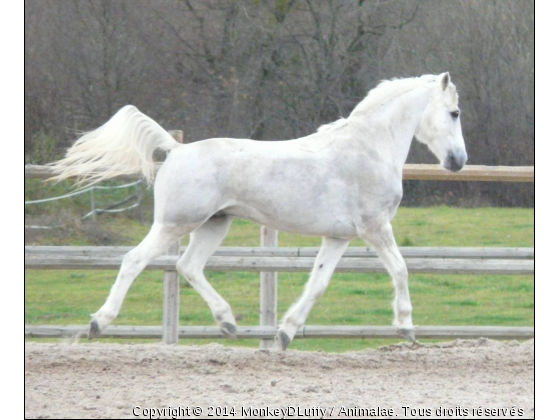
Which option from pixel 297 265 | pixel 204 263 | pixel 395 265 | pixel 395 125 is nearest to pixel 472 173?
pixel 395 125

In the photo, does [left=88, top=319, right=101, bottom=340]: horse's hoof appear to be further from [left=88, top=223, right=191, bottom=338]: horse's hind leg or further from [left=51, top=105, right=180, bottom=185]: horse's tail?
[left=51, top=105, right=180, bottom=185]: horse's tail

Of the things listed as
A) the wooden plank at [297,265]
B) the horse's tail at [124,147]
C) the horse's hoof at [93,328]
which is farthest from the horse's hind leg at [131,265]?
the wooden plank at [297,265]

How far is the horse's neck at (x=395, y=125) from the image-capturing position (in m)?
4.78

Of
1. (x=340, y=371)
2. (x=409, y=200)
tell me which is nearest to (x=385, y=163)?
(x=340, y=371)

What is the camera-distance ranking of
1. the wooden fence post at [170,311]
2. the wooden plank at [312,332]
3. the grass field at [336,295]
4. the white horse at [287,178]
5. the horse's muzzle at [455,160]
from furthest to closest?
Answer: 1. the grass field at [336,295]
2. the wooden plank at [312,332]
3. the wooden fence post at [170,311]
4. the horse's muzzle at [455,160]
5. the white horse at [287,178]

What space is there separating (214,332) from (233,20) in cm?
1020

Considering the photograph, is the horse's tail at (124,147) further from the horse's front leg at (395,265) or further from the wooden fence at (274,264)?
the horse's front leg at (395,265)

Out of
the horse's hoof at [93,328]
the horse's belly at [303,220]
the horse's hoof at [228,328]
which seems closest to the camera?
the horse's hoof at [93,328]

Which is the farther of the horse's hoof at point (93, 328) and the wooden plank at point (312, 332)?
the wooden plank at point (312, 332)

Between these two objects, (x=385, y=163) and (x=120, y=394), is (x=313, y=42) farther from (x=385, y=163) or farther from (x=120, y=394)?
(x=120, y=394)

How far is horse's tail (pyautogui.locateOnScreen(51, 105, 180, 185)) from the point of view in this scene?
4.60 m

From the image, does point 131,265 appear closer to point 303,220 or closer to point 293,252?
point 303,220

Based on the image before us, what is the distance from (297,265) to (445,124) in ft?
5.00

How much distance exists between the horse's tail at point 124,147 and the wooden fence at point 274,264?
0.57 meters
